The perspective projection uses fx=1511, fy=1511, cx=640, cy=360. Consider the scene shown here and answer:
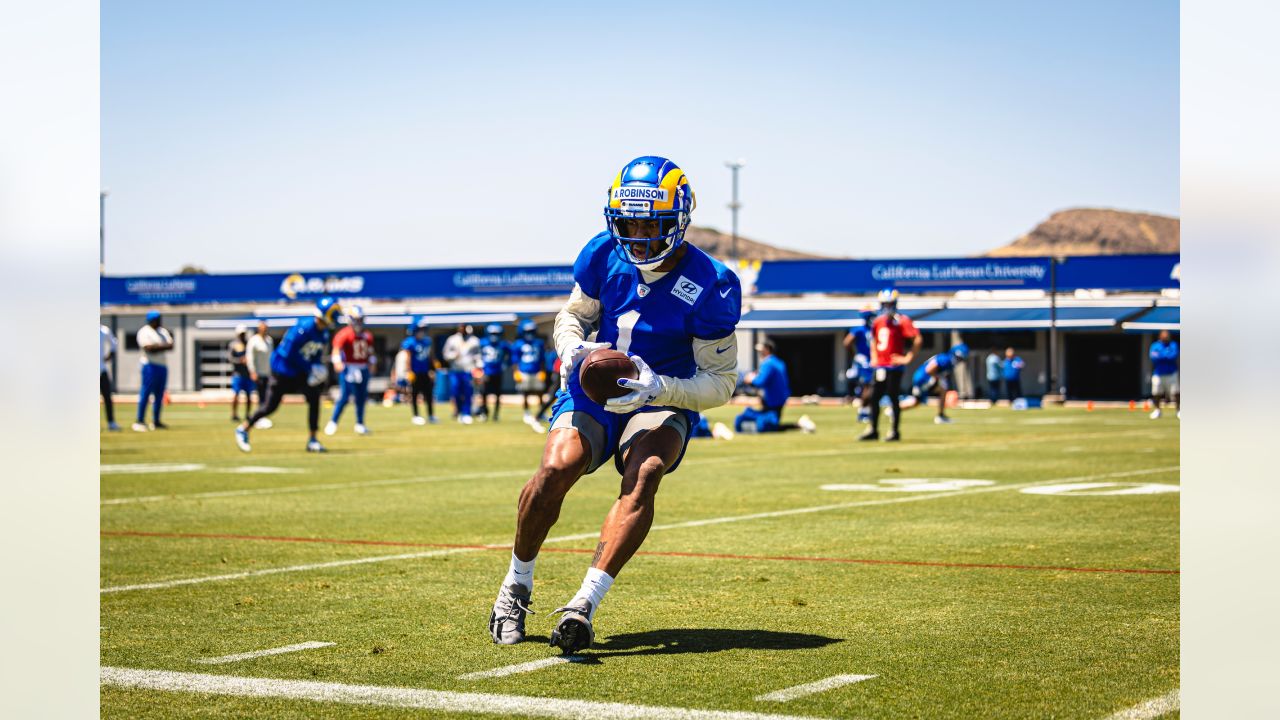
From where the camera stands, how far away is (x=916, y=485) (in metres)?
13.5

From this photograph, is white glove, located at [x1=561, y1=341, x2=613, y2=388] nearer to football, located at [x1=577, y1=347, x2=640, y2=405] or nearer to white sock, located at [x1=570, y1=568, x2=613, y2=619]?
football, located at [x1=577, y1=347, x2=640, y2=405]

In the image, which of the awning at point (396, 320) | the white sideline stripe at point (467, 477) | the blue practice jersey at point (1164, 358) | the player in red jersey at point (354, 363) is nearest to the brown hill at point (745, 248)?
the awning at point (396, 320)

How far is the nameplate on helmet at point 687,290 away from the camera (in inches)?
244

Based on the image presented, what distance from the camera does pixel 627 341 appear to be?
6.30 meters

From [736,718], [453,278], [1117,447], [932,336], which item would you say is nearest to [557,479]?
[736,718]

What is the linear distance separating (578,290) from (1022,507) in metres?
6.09

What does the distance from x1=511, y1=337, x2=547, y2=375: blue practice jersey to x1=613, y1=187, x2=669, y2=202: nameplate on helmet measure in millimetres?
23550

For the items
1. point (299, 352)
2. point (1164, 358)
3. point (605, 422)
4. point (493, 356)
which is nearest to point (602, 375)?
point (605, 422)

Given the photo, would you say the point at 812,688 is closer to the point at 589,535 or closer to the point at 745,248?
the point at 589,535

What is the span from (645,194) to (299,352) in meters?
14.3

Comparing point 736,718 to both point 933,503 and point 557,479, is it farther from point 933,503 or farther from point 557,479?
point 933,503

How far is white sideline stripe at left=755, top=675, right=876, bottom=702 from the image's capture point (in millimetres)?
4809

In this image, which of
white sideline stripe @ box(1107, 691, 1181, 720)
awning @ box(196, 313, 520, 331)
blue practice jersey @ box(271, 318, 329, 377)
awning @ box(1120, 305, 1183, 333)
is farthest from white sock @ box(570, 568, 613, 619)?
awning @ box(196, 313, 520, 331)

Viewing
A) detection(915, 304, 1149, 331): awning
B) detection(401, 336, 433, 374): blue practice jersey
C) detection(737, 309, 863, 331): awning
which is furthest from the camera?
detection(737, 309, 863, 331): awning
